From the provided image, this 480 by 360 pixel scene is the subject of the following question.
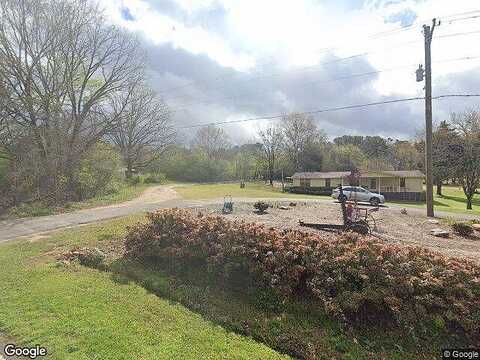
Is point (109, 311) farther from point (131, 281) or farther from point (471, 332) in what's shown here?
point (471, 332)

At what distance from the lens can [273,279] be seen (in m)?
4.72

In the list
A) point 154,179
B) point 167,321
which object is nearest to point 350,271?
point 167,321

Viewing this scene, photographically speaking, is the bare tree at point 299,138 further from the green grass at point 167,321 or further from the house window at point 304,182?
the green grass at point 167,321

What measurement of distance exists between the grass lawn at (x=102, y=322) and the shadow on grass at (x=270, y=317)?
7.4 inches

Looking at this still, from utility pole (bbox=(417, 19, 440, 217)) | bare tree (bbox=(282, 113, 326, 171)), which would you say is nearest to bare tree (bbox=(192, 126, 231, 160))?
bare tree (bbox=(282, 113, 326, 171))

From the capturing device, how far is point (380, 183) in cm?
3731

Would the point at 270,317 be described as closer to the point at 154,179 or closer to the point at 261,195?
the point at 261,195

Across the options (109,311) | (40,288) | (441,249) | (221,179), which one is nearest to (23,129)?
(40,288)

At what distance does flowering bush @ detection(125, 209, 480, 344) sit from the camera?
3.83 m

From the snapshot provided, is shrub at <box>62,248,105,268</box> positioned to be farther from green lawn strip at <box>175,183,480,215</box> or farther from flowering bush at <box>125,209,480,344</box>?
green lawn strip at <box>175,183,480,215</box>

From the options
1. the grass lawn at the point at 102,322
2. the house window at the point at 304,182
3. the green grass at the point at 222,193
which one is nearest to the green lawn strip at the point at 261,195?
the green grass at the point at 222,193

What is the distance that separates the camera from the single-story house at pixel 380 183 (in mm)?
34562

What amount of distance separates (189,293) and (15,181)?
15669 millimetres

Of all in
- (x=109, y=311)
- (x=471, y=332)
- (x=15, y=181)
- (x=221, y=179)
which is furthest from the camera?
(x=221, y=179)
